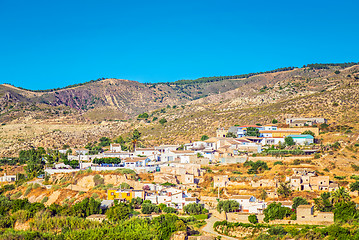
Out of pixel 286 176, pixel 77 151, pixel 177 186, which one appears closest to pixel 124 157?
pixel 77 151

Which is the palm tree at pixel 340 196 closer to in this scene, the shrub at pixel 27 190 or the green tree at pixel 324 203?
the green tree at pixel 324 203

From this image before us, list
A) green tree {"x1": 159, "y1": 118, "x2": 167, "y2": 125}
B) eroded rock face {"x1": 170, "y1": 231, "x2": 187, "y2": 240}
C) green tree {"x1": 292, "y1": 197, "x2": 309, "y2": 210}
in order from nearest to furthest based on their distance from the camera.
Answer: eroded rock face {"x1": 170, "y1": 231, "x2": 187, "y2": 240}
green tree {"x1": 292, "y1": 197, "x2": 309, "y2": 210}
green tree {"x1": 159, "y1": 118, "x2": 167, "y2": 125}

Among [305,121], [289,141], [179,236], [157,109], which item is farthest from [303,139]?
[157,109]

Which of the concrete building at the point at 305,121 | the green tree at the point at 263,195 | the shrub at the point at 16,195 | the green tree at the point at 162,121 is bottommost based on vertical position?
the shrub at the point at 16,195

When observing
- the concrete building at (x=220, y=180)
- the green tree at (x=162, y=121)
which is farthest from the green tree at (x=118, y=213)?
the green tree at (x=162, y=121)

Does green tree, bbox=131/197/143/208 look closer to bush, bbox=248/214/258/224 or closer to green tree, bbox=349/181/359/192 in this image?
bush, bbox=248/214/258/224

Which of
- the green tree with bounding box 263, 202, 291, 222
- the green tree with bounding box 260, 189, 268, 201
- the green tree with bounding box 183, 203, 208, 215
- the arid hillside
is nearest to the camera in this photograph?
the green tree with bounding box 263, 202, 291, 222

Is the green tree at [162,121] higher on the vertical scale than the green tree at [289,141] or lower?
higher

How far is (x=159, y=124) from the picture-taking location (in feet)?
308

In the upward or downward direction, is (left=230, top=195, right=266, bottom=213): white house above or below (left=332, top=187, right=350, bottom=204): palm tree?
below

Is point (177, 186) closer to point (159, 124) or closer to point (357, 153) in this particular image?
point (357, 153)

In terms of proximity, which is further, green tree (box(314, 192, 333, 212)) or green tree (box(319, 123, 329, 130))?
green tree (box(319, 123, 329, 130))

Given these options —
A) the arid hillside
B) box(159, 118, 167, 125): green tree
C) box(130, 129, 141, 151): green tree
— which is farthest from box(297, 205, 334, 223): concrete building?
box(159, 118, 167, 125): green tree

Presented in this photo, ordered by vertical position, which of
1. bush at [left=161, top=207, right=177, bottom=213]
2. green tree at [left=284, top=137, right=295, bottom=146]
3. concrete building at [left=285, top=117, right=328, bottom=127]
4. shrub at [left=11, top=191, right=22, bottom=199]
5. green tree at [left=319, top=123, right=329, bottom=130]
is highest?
concrete building at [left=285, top=117, right=328, bottom=127]
